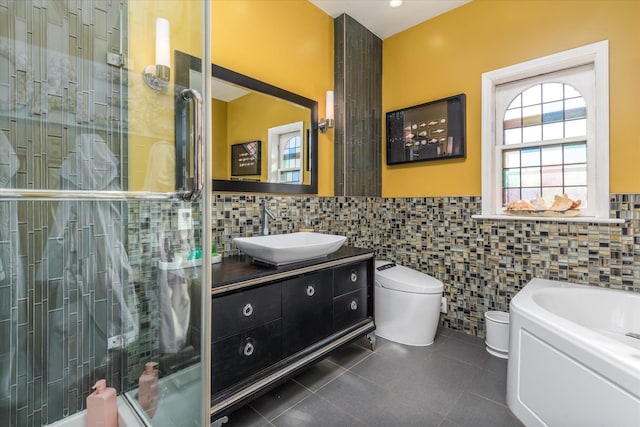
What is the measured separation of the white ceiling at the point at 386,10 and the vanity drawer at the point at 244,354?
8.39ft

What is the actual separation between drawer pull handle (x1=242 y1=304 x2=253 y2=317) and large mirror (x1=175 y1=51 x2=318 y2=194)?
2.61 feet

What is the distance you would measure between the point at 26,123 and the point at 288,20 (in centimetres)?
185

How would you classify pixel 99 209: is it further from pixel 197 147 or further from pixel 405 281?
pixel 405 281

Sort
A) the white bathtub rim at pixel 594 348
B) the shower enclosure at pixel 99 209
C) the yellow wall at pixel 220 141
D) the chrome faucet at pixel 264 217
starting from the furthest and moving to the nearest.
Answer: the chrome faucet at pixel 264 217 < the yellow wall at pixel 220 141 < the shower enclosure at pixel 99 209 < the white bathtub rim at pixel 594 348

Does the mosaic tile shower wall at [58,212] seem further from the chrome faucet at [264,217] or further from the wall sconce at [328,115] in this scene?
the wall sconce at [328,115]

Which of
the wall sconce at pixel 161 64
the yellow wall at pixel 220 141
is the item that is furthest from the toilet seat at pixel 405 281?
the wall sconce at pixel 161 64

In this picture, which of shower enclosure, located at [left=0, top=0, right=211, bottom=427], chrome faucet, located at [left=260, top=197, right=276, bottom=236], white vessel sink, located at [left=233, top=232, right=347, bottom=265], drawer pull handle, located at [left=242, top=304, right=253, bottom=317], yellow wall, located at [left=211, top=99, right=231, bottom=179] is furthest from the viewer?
chrome faucet, located at [left=260, top=197, right=276, bottom=236]

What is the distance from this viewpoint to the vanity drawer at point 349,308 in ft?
6.34

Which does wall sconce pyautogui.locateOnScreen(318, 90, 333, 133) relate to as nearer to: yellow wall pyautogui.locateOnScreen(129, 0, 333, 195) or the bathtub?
yellow wall pyautogui.locateOnScreen(129, 0, 333, 195)

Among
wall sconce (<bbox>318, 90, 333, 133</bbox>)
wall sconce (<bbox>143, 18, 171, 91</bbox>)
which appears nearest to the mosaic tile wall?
wall sconce (<bbox>318, 90, 333, 133</bbox>)

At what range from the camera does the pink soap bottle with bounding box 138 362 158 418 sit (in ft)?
4.40

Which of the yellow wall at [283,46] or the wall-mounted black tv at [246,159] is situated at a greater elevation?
the yellow wall at [283,46]

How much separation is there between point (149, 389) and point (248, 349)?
47 centimetres

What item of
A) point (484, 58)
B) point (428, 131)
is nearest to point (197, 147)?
point (428, 131)
